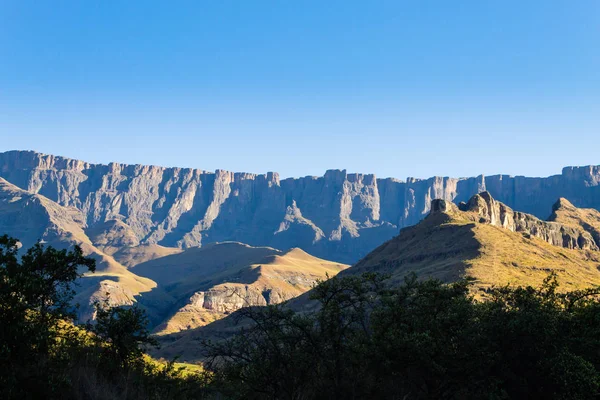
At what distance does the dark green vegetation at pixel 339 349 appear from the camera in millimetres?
29641

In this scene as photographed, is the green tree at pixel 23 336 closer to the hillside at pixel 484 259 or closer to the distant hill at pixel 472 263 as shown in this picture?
the distant hill at pixel 472 263

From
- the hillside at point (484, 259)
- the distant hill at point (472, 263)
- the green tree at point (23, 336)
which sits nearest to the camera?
the green tree at point (23, 336)

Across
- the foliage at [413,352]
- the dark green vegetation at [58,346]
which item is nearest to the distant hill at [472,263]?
the foliage at [413,352]

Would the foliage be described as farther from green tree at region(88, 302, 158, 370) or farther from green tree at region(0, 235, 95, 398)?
green tree at region(0, 235, 95, 398)

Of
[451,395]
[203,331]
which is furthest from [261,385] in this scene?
[203,331]

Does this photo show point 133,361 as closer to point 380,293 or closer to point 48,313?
point 48,313

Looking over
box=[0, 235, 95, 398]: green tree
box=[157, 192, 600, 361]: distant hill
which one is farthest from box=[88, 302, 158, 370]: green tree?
box=[157, 192, 600, 361]: distant hill

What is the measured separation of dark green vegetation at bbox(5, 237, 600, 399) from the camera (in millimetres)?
29641

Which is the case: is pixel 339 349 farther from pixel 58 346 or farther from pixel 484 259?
pixel 484 259

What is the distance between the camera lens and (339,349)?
112 ft

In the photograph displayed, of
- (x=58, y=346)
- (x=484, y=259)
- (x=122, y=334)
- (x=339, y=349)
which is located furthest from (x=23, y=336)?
(x=484, y=259)

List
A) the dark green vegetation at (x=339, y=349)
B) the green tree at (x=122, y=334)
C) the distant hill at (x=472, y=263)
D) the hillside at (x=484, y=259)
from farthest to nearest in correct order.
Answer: the distant hill at (x=472, y=263), the hillside at (x=484, y=259), the green tree at (x=122, y=334), the dark green vegetation at (x=339, y=349)

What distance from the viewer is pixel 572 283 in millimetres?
139000

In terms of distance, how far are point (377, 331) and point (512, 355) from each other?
9.54m
